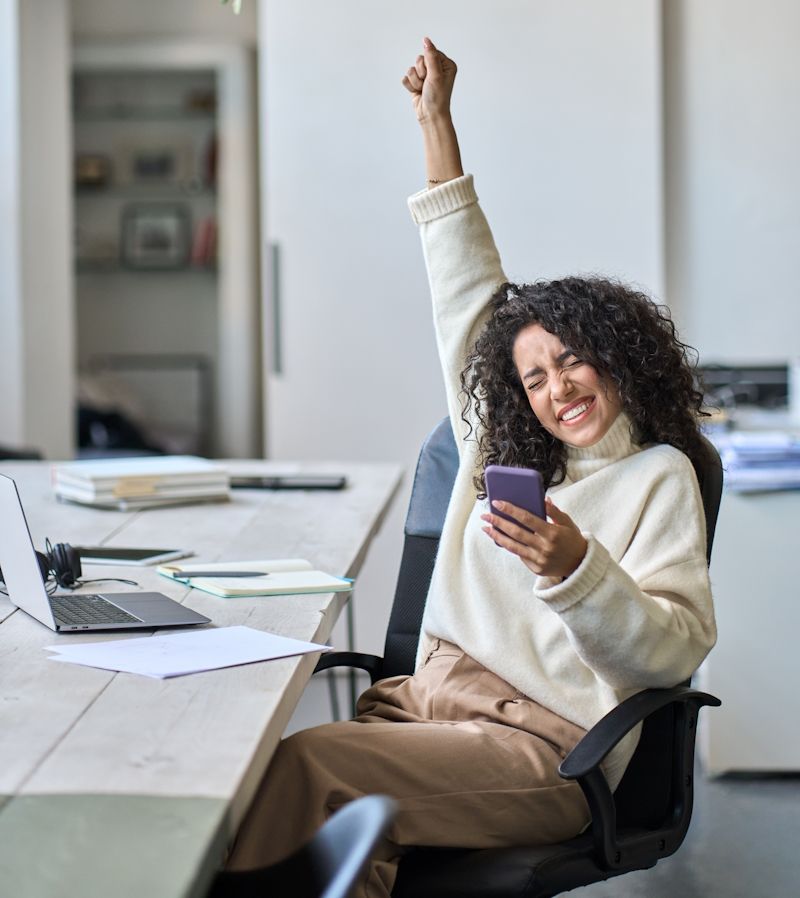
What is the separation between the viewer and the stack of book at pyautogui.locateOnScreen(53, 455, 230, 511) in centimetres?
261

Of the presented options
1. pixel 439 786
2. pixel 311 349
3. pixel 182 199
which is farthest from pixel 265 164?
pixel 182 199

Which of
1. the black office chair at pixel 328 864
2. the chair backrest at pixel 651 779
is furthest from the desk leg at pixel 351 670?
the black office chair at pixel 328 864

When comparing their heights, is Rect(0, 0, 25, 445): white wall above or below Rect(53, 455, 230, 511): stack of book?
above

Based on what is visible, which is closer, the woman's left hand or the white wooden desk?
the white wooden desk

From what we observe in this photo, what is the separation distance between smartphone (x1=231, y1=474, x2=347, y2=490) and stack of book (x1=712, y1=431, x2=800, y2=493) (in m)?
0.90

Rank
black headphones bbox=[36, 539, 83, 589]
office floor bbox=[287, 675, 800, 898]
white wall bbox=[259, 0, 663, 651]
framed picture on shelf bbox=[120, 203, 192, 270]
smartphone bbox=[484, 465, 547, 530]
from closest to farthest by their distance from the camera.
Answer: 1. smartphone bbox=[484, 465, 547, 530]
2. black headphones bbox=[36, 539, 83, 589]
3. office floor bbox=[287, 675, 800, 898]
4. white wall bbox=[259, 0, 663, 651]
5. framed picture on shelf bbox=[120, 203, 192, 270]

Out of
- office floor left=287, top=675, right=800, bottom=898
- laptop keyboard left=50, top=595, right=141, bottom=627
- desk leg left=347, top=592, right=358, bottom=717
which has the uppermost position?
laptop keyboard left=50, top=595, right=141, bottom=627

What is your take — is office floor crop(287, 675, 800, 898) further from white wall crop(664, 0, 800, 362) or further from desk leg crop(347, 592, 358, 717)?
white wall crop(664, 0, 800, 362)

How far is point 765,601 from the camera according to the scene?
287 cm

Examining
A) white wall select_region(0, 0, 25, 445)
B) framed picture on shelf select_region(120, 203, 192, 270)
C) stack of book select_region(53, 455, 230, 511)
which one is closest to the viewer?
stack of book select_region(53, 455, 230, 511)

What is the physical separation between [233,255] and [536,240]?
3.35 m

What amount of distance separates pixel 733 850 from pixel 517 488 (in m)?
1.52

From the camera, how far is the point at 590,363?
5.51ft

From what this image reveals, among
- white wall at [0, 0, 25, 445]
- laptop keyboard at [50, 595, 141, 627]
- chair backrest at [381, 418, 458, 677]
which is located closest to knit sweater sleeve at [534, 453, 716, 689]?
chair backrest at [381, 418, 458, 677]
